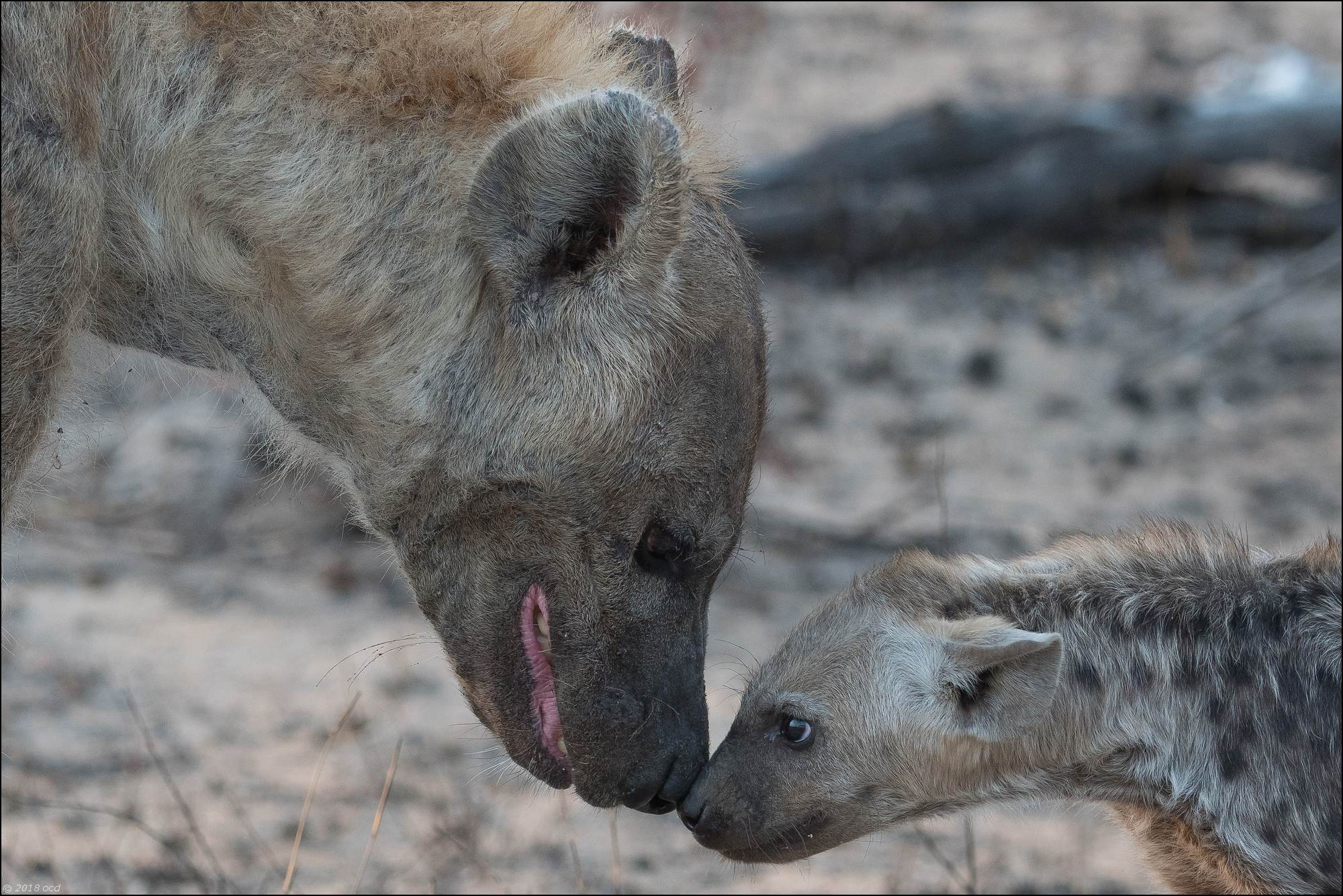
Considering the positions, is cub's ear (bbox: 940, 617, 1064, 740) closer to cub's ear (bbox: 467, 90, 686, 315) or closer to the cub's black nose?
the cub's black nose

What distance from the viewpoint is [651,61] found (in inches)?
103

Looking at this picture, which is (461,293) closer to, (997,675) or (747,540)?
(997,675)

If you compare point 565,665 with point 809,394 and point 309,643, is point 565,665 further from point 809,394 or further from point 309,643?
point 809,394

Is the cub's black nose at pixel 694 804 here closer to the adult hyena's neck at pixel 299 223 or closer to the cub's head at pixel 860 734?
the cub's head at pixel 860 734

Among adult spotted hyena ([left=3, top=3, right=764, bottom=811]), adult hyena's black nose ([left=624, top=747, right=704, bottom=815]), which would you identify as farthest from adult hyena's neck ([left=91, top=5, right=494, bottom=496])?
adult hyena's black nose ([left=624, top=747, right=704, bottom=815])

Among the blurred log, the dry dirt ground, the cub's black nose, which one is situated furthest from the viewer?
the blurred log

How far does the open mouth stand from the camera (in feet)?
7.86

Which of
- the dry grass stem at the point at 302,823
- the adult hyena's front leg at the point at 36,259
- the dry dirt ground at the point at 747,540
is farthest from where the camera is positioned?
the dry dirt ground at the point at 747,540

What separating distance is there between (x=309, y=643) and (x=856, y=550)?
1.84m

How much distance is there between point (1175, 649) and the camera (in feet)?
8.87

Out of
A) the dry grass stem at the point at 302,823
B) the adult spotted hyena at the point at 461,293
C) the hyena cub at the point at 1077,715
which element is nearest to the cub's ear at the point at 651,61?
the adult spotted hyena at the point at 461,293

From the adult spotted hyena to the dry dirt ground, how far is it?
37cm

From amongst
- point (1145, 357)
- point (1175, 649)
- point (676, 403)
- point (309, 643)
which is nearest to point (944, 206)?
point (1145, 357)

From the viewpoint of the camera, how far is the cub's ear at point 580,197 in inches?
82.1
